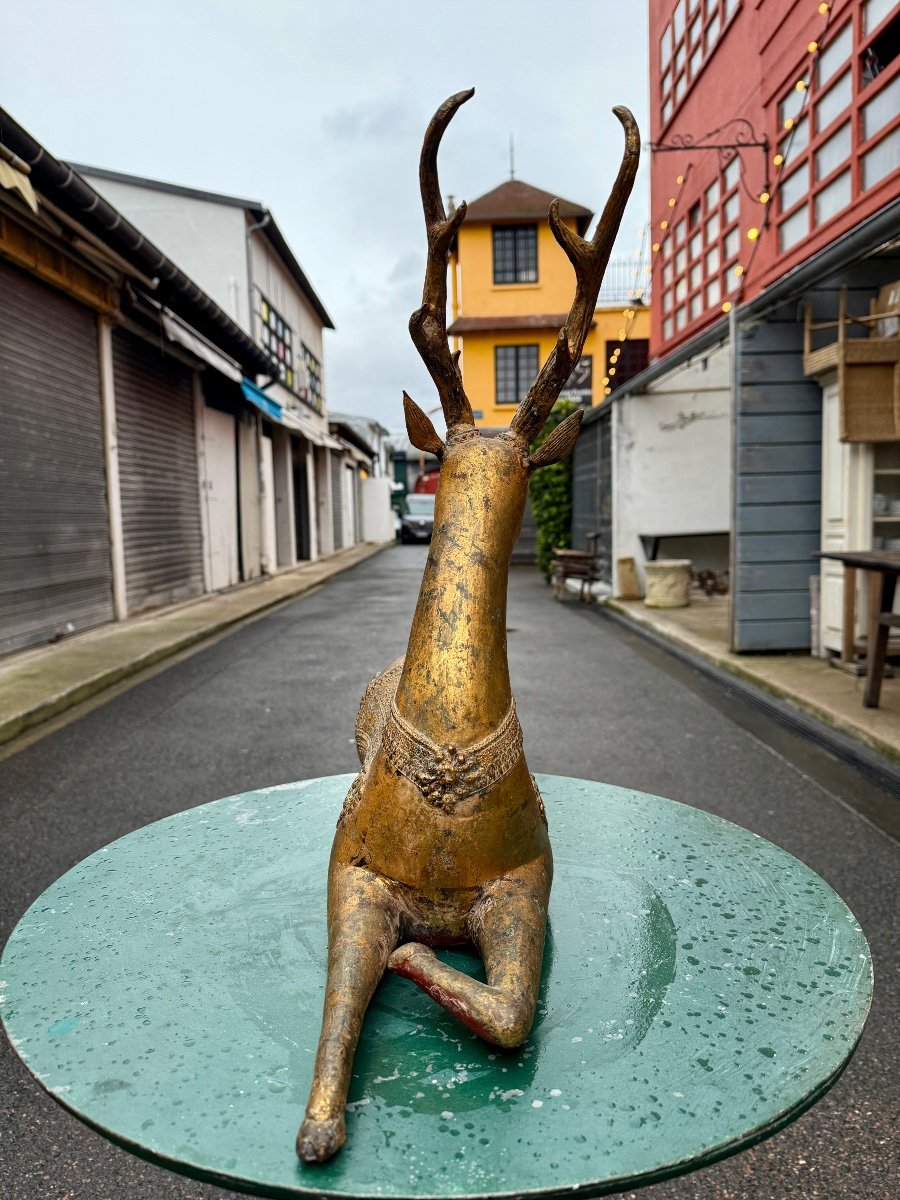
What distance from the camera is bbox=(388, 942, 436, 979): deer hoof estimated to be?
3.95 feet

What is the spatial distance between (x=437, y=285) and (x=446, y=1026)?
124 centimetres

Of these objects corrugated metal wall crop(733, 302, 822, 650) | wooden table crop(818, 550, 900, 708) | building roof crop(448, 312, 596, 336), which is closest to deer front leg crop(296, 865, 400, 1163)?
wooden table crop(818, 550, 900, 708)

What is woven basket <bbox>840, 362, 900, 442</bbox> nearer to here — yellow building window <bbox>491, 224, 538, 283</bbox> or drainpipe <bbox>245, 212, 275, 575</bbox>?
drainpipe <bbox>245, 212, 275, 575</bbox>

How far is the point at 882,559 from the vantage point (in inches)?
203

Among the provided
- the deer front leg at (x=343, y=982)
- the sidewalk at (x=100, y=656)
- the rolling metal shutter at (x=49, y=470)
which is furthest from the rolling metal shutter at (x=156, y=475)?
the deer front leg at (x=343, y=982)

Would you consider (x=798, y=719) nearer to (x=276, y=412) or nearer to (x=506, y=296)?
(x=276, y=412)

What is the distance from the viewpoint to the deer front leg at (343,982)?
3.19 ft

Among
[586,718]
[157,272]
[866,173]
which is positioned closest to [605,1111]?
[586,718]

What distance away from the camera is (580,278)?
1.56 meters

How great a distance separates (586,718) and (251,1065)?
4.98 metres

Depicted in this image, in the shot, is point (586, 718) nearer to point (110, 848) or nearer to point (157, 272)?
point (110, 848)

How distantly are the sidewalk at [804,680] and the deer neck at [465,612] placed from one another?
3989 mm

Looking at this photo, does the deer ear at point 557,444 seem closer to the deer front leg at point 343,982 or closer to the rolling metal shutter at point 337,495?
the deer front leg at point 343,982

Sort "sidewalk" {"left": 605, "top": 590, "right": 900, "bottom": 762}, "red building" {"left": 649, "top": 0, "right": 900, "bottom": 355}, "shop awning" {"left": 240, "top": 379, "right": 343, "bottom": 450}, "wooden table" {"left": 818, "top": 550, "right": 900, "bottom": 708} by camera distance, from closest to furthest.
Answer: "sidewalk" {"left": 605, "top": 590, "right": 900, "bottom": 762} → "wooden table" {"left": 818, "top": 550, "right": 900, "bottom": 708} → "red building" {"left": 649, "top": 0, "right": 900, "bottom": 355} → "shop awning" {"left": 240, "top": 379, "right": 343, "bottom": 450}
